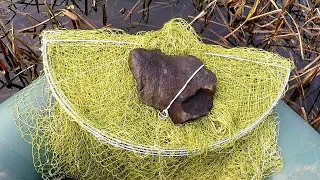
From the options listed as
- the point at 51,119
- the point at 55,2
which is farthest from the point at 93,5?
the point at 51,119

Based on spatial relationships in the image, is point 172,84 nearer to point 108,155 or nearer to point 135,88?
point 135,88

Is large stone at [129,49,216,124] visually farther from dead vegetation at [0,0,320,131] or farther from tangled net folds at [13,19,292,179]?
dead vegetation at [0,0,320,131]

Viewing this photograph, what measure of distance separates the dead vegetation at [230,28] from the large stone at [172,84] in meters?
0.65

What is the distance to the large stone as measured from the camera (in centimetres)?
173

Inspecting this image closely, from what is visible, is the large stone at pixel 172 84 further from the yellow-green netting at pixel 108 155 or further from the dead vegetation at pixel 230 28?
the dead vegetation at pixel 230 28

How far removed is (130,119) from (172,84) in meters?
0.21

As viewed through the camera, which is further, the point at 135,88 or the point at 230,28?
the point at 230,28

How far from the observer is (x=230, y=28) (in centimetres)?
265

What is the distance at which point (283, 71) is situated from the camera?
6.23 ft

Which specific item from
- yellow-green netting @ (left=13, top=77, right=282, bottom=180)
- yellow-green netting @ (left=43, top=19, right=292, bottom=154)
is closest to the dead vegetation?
yellow-green netting @ (left=43, top=19, right=292, bottom=154)

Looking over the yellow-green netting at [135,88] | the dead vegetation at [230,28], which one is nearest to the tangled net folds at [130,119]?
the yellow-green netting at [135,88]

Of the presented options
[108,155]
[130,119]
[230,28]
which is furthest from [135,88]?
[230,28]

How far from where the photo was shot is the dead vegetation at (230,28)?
7.86ft

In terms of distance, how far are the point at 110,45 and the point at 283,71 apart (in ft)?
2.40
